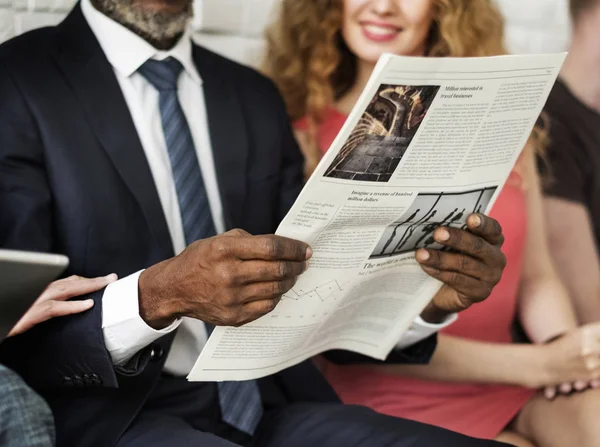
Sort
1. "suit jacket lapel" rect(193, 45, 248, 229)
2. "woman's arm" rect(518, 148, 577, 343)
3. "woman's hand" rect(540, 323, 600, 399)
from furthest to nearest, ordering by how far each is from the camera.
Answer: "woman's arm" rect(518, 148, 577, 343)
"woman's hand" rect(540, 323, 600, 399)
"suit jacket lapel" rect(193, 45, 248, 229)

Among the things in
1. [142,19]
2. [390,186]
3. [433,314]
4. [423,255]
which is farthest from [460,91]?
[142,19]

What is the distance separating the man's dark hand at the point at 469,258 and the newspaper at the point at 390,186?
0.02 m

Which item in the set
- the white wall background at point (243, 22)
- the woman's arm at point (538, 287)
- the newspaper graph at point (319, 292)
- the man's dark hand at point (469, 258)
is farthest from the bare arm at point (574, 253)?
the newspaper graph at point (319, 292)

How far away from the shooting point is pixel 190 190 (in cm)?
135

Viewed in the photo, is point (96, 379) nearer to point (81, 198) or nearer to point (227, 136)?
point (81, 198)

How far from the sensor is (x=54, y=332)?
1.19m

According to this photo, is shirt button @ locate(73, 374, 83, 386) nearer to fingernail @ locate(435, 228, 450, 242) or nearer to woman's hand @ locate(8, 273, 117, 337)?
woman's hand @ locate(8, 273, 117, 337)

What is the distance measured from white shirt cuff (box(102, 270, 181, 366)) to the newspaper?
96 millimetres

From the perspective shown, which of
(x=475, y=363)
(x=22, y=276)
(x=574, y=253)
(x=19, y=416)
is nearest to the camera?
(x=22, y=276)

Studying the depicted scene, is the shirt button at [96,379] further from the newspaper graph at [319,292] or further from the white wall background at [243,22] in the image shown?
the white wall background at [243,22]

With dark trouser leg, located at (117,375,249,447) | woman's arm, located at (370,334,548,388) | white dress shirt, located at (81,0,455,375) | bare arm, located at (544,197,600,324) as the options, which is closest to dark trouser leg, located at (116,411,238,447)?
dark trouser leg, located at (117,375,249,447)

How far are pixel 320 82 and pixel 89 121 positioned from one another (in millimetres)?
689

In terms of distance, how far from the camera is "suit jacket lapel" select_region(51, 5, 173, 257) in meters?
1.29

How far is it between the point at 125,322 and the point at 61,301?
0.10 m
